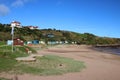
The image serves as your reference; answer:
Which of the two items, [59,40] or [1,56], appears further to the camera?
[59,40]

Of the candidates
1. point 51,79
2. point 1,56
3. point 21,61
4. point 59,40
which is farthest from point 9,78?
point 59,40

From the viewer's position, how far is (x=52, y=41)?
112188 mm

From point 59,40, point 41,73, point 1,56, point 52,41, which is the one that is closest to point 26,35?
point 52,41

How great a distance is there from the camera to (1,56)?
17.3 metres

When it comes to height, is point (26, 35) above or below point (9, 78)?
above

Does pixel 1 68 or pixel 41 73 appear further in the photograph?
pixel 1 68

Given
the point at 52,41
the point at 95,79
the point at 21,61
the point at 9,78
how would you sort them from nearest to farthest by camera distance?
the point at 9,78 → the point at 95,79 → the point at 21,61 → the point at 52,41

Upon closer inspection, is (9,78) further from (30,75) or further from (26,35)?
(26,35)

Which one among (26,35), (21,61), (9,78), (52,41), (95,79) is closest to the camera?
(9,78)

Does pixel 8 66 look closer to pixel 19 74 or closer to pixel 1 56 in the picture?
pixel 19 74

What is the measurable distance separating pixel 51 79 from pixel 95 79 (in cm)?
244

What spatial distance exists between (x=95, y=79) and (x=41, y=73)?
318cm

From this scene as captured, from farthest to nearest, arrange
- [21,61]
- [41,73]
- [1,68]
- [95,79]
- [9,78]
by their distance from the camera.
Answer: [21,61], [1,68], [41,73], [95,79], [9,78]

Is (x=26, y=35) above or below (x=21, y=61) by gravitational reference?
above
